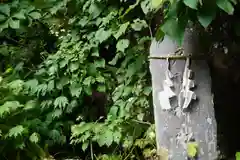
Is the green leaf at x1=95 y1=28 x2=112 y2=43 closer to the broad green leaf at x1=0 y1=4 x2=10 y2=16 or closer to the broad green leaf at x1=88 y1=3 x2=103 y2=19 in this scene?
the broad green leaf at x1=88 y1=3 x2=103 y2=19

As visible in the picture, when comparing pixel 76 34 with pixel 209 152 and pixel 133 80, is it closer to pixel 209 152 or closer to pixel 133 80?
pixel 133 80

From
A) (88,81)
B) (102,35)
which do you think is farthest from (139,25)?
(88,81)

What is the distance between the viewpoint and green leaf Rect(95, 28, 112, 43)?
218 cm

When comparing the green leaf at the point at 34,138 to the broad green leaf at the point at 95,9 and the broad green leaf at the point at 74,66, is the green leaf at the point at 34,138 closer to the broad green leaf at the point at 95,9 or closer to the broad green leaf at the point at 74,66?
the broad green leaf at the point at 74,66

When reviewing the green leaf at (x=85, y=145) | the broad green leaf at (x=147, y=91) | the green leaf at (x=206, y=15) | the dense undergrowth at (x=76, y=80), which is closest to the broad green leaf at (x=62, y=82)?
the dense undergrowth at (x=76, y=80)

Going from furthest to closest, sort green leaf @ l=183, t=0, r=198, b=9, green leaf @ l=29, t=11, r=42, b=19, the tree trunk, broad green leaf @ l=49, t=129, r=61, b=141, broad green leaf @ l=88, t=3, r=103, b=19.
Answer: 1. green leaf @ l=29, t=11, r=42, b=19
2. broad green leaf @ l=49, t=129, r=61, b=141
3. broad green leaf @ l=88, t=3, r=103, b=19
4. the tree trunk
5. green leaf @ l=183, t=0, r=198, b=9

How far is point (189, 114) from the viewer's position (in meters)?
Result: 1.48

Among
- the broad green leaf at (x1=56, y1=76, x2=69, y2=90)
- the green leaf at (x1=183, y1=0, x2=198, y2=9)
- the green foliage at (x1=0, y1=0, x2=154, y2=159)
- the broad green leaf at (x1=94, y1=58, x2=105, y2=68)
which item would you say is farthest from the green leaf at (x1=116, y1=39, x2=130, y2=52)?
the green leaf at (x1=183, y1=0, x2=198, y2=9)

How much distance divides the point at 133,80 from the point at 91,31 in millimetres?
475

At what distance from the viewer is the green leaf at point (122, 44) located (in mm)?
2105

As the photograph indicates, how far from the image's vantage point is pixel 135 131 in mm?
2092

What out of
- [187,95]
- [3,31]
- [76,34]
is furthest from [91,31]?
[187,95]

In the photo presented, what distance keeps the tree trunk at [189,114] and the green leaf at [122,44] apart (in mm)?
584

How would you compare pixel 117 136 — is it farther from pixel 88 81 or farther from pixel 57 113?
pixel 57 113
